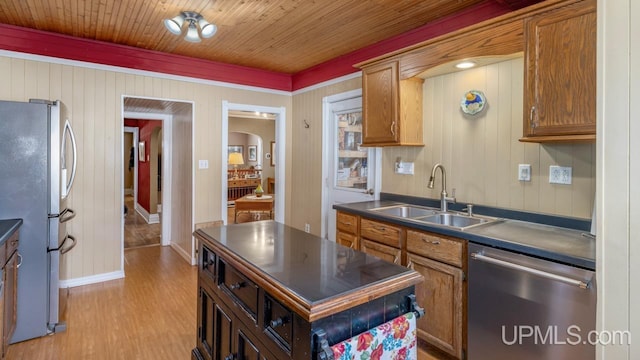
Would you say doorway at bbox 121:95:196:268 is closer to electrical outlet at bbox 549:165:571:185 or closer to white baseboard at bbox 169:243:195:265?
white baseboard at bbox 169:243:195:265

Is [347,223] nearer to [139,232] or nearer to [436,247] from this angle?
[436,247]

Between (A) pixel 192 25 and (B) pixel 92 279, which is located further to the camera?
(B) pixel 92 279

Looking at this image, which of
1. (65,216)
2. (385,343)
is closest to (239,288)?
(385,343)

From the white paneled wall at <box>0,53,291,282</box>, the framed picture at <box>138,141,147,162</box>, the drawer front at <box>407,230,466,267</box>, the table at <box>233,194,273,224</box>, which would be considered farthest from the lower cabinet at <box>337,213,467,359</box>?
the framed picture at <box>138,141,147,162</box>

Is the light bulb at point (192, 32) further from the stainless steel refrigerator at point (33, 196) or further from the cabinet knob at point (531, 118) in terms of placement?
the cabinet knob at point (531, 118)

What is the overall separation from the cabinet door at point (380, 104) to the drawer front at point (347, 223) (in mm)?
719

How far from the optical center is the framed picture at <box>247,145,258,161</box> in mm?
11211

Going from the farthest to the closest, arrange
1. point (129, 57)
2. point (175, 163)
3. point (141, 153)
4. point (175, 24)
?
point (141, 153) < point (175, 163) < point (129, 57) < point (175, 24)

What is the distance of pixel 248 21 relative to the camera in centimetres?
302

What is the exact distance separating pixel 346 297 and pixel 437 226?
1.29 meters

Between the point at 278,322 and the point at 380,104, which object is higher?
the point at 380,104

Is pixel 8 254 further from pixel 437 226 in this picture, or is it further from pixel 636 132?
pixel 636 132

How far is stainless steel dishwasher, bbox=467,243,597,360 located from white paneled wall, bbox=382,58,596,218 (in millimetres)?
697

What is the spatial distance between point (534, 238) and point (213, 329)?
182 cm
